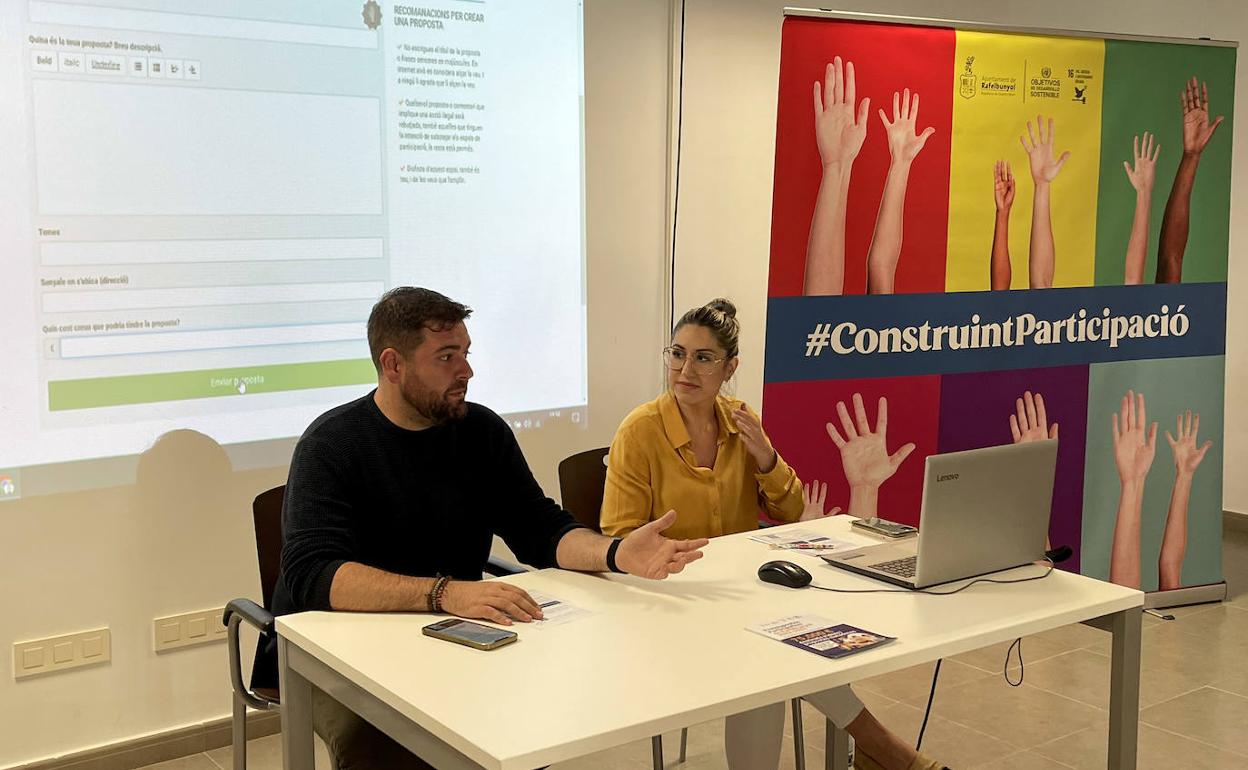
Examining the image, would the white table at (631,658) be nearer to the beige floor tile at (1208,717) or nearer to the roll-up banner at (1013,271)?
the beige floor tile at (1208,717)

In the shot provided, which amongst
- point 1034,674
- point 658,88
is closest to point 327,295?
point 658,88

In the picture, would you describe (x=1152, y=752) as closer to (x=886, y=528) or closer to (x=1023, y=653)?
(x=1023, y=653)

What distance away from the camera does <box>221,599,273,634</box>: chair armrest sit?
7.89 feet

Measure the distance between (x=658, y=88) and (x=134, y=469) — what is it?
2.21 meters

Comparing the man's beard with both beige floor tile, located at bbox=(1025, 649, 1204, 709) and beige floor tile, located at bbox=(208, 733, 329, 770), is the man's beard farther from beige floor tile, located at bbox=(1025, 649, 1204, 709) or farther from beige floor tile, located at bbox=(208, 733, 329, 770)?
beige floor tile, located at bbox=(1025, 649, 1204, 709)

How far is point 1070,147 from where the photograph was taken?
14.7 ft

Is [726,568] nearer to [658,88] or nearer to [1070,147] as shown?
[658,88]

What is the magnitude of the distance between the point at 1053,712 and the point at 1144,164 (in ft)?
7.05

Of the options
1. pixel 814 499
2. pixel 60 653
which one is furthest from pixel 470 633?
pixel 814 499

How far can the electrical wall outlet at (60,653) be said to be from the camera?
10.6ft

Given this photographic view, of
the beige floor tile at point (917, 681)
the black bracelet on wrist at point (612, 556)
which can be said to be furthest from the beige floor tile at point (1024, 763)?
the black bracelet on wrist at point (612, 556)

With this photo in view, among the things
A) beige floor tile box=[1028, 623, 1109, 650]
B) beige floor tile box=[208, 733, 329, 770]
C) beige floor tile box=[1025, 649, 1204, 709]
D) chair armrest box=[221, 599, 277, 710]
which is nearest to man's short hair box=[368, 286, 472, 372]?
chair armrest box=[221, 599, 277, 710]

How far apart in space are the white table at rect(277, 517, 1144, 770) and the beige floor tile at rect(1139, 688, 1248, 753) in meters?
1.34

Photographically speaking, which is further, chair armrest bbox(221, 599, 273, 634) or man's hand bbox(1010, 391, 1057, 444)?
man's hand bbox(1010, 391, 1057, 444)
